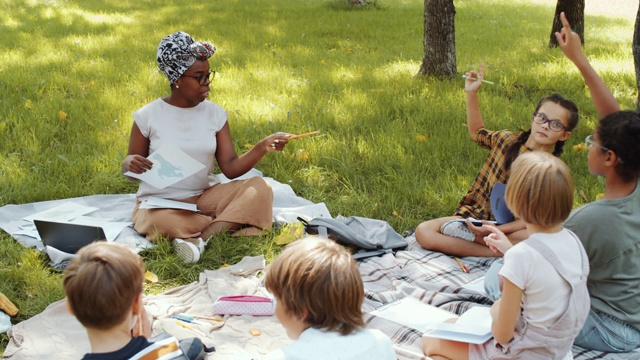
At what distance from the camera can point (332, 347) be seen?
2.23 meters

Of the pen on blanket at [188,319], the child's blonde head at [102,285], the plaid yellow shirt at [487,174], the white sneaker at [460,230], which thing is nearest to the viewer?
the child's blonde head at [102,285]

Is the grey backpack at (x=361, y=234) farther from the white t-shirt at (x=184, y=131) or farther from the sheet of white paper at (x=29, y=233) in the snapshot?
the sheet of white paper at (x=29, y=233)

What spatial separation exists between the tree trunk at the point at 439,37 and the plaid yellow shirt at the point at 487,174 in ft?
11.3

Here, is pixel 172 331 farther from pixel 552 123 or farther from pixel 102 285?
pixel 552 123

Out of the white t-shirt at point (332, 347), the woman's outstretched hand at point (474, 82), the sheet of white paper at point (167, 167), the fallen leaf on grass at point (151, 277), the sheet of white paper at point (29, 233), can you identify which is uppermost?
the woman's outstretched hand at point (474, 82)

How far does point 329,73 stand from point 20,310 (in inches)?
202

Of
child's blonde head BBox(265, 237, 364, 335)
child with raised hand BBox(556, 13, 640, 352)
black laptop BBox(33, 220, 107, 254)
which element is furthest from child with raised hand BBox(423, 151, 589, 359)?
black laptop BBox(33, 220, 107, 254)

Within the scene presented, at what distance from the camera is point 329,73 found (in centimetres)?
822

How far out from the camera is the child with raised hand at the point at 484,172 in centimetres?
409

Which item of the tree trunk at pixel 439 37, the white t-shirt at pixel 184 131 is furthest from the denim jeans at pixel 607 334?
the tree trunk at pixel 439 37

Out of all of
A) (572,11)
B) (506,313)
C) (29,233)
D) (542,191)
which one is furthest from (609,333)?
(572,11)

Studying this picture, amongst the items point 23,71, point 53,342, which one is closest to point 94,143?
point 23,71

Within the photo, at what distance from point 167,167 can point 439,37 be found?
4240 millimetres

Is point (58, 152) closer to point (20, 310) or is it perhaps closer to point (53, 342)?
point (20, 310)
